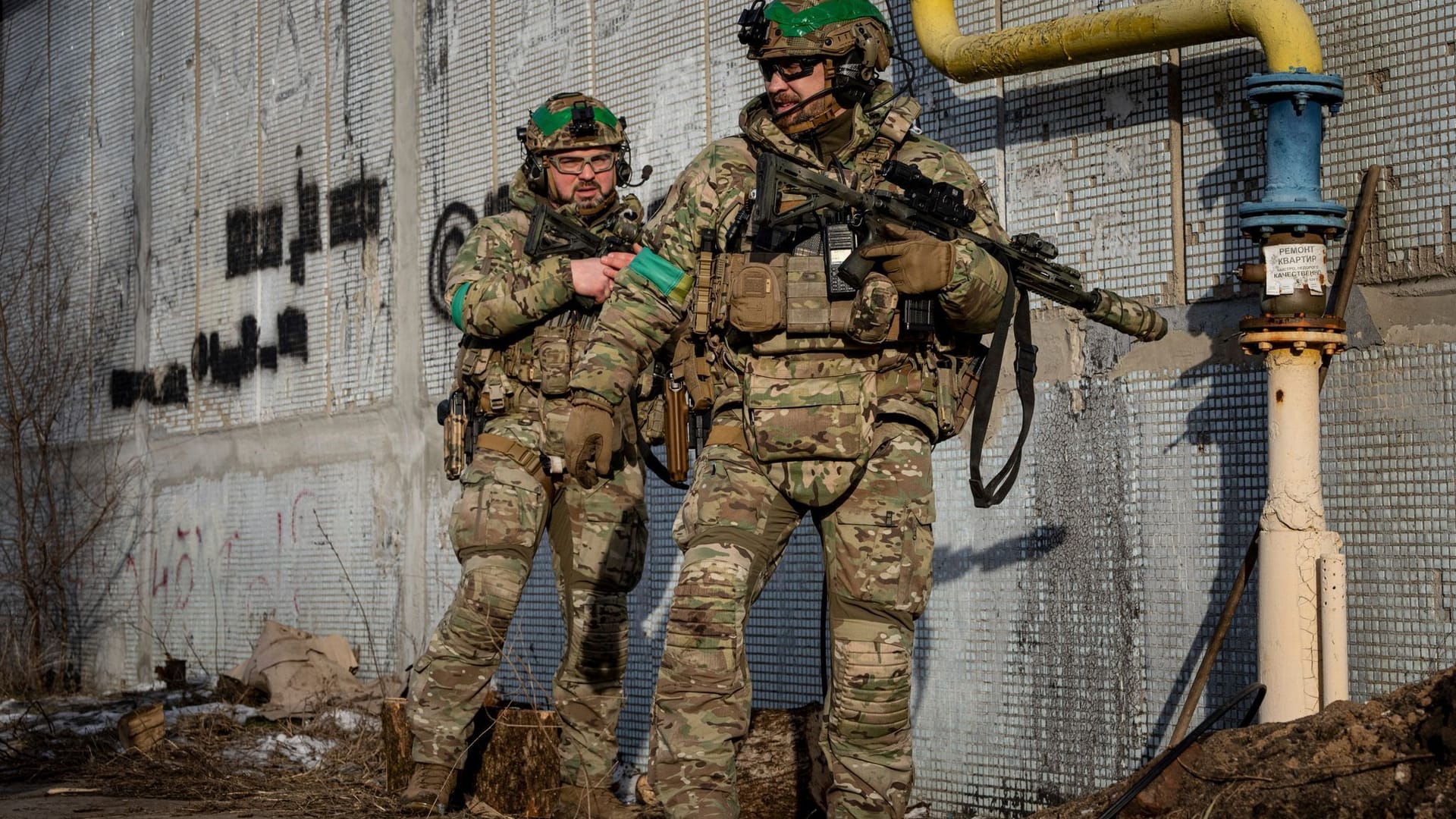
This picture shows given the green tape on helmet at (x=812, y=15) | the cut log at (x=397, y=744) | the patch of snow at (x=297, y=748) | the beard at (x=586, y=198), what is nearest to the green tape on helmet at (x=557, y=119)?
the beard at (x=586, y=198)

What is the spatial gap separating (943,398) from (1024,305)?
387mm

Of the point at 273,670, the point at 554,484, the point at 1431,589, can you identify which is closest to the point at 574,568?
the point at 554,484

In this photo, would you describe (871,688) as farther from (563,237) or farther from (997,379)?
(563,237)

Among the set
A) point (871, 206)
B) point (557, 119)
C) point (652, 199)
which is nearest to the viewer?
point (871, 206)

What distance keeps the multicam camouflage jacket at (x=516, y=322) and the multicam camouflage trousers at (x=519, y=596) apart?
0.11 m

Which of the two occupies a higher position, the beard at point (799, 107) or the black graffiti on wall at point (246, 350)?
the beard at point (799, 107)

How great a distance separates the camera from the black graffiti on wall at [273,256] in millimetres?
8641

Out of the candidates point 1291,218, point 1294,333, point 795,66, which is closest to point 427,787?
point 795,66

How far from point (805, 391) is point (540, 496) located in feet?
5.03

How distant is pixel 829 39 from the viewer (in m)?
4.12

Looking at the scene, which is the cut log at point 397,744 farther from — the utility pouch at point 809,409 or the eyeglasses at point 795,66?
the eyeglasses at point 795,66

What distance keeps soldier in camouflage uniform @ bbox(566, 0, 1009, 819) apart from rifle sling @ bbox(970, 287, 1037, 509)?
0.05m

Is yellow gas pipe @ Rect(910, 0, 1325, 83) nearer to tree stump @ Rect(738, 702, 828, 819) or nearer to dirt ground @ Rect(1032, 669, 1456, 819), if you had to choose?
dirt ground @ Rect(1032, 669, 1456, 819)

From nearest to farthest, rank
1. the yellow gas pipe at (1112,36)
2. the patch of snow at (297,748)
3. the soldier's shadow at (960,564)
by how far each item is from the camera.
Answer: the yellow gas pipe at (1112,36), the soldier's shadow at (960,564), the patch of snow at (297,748)
